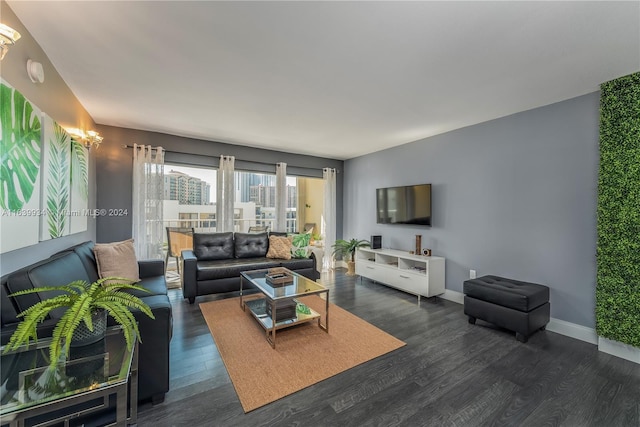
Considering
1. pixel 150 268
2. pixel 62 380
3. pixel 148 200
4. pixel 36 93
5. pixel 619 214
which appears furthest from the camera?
pixel 148 200

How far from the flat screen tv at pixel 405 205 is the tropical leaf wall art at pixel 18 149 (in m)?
4.33

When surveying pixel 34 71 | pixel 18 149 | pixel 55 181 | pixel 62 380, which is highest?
pixel 34 71

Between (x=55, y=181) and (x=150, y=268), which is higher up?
(x=55, y=181)

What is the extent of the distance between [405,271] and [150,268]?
3431mm

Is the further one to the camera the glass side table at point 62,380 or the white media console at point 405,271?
the white media console at point 405,271

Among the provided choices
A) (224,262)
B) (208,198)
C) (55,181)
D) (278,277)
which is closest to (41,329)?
(55,181)

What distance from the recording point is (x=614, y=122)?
2.34 m

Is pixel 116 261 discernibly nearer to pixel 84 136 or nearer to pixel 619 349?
pixel 84 136

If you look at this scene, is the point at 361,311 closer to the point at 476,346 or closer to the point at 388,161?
the point at 476,346

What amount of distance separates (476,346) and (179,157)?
485 cm

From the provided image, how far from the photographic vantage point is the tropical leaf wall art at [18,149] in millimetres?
1423

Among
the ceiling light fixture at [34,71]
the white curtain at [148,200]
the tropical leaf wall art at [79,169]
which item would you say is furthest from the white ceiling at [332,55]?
the white curtain at [148,200]

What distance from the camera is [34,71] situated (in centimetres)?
179

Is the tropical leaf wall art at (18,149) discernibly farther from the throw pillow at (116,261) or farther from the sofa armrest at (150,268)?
the sofa armrest at (150,268)
